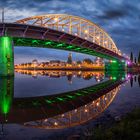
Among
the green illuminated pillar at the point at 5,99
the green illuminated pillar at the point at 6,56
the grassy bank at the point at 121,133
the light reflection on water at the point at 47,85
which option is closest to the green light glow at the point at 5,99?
the green illuminated pillar at the point at 5,99

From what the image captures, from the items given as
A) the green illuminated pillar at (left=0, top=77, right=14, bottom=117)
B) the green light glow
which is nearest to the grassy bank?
the green illuminated pillar at (left=0, top=77, right=14, bottom=117)

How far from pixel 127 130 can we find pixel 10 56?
178 ft

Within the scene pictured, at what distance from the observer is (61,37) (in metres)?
74.1

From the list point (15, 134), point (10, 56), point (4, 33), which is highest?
point (4, 33)

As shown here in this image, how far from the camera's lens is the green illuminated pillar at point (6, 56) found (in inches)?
2336

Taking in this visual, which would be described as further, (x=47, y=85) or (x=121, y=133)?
(x=47, y=85)

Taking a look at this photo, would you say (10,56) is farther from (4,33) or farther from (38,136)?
(38,136)

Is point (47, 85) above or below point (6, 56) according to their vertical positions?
below

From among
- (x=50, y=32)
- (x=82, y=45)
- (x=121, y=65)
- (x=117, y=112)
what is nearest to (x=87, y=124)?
(x=117, y=112)

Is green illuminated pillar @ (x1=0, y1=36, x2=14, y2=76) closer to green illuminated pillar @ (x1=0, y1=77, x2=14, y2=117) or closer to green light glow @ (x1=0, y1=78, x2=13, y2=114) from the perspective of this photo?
green illuminated pillar @ (x1=0, y1=77, x2=14, y2=117)

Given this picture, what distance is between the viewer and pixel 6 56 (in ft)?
200

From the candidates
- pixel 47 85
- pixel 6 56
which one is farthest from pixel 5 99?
pixel 6 56

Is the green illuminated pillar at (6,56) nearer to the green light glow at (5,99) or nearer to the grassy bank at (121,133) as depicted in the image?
the green light glow at (5,99)

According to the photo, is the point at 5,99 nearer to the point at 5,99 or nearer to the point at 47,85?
the point at 5,99
